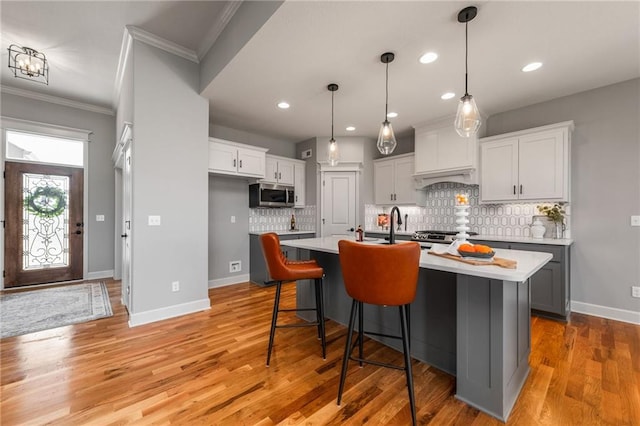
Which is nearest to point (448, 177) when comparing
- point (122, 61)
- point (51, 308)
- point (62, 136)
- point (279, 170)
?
point (279, 170)

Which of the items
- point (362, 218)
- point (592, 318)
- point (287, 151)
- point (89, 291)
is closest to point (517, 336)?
point (592, 318)

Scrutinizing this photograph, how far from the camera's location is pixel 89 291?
158 inches

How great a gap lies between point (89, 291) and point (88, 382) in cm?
285

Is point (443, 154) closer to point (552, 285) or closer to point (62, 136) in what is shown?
point (552, 285)

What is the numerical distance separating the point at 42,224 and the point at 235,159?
3.42 metres

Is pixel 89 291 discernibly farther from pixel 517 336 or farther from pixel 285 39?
pixel 517 336

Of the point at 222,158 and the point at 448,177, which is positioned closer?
the point at 222,158

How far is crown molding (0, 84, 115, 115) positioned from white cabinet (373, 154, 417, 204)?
513 centimetres

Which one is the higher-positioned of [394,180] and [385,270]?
[394,180]

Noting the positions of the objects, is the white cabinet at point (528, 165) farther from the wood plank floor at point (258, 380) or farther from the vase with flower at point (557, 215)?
the wood plank floor at point (258, 380)

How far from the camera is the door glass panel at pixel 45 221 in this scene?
4273mm

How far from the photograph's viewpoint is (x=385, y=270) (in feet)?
4.83

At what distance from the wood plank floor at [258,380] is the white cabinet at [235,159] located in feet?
7.38

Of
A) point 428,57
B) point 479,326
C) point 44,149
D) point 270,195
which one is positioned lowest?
point 479,326
